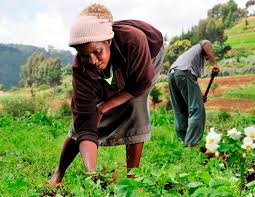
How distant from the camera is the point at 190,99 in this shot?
21.2 ft

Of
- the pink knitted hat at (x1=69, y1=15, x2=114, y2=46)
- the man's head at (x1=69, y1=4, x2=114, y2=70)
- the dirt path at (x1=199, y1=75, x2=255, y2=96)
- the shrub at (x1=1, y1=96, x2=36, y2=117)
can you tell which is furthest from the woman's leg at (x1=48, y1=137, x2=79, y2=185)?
the dirt path at (x1=199, y1=75, x2=255, y2=96)

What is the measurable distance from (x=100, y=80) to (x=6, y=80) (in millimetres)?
119180

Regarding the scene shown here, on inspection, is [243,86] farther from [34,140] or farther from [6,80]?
[6,80]

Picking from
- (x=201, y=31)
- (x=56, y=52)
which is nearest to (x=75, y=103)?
(x=201, y=31)

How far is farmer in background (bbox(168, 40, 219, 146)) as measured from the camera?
6.43 metres

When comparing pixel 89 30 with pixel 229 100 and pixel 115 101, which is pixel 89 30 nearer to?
pixel 115 101

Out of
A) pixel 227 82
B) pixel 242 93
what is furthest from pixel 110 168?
pixel 227 82

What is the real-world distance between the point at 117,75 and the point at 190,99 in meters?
3.10

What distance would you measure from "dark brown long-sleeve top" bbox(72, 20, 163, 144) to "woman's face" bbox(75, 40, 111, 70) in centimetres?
20

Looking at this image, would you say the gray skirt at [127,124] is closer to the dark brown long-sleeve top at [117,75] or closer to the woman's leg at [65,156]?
the woman's leg at [65,156]

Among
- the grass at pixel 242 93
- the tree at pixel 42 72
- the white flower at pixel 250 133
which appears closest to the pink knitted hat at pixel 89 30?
the white flower at pixel 250 133

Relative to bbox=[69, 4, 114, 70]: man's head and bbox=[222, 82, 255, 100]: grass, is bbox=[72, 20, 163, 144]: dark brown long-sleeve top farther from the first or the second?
bbox=[222, 82, 255, 100]: grass

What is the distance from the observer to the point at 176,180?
2.42m

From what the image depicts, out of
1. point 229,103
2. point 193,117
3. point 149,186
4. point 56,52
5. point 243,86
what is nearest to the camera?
point 149,186
